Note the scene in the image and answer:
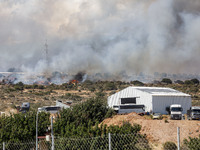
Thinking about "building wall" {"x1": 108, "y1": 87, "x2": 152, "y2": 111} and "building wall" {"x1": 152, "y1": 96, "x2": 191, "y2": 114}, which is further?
"building wall" {"x1": 108, "y1": 87, "x2": 152, "y2": 111}

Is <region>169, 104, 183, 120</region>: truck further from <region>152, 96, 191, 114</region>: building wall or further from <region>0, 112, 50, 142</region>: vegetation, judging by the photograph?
<region>0, 112, 50, 142</region>: vegetation

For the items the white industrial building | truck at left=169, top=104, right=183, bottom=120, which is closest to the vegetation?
truck at left=169, top=104, right=183, bottom=120

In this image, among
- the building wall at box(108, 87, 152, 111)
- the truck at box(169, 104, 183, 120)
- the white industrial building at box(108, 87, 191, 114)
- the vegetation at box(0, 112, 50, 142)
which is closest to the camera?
the vegetation at box(0, 112, 50, 142)

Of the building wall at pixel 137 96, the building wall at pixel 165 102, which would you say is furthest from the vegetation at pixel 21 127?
the building wall at pixel 137 96

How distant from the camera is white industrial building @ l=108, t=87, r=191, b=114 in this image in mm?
48875

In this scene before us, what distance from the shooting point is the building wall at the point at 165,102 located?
48969mm

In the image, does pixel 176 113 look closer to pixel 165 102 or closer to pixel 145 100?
pixel 165 102

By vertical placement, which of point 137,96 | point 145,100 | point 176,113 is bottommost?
point 176,113

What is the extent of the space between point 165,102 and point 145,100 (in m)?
3.17

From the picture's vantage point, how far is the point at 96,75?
126 metres

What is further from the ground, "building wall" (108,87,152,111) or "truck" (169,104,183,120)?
"building wall" (108,87,152,111)

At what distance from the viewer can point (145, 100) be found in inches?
1999

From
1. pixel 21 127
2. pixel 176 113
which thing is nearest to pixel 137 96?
pixel 176 113

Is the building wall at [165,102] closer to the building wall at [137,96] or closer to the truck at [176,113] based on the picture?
the building wall at [137,96]
